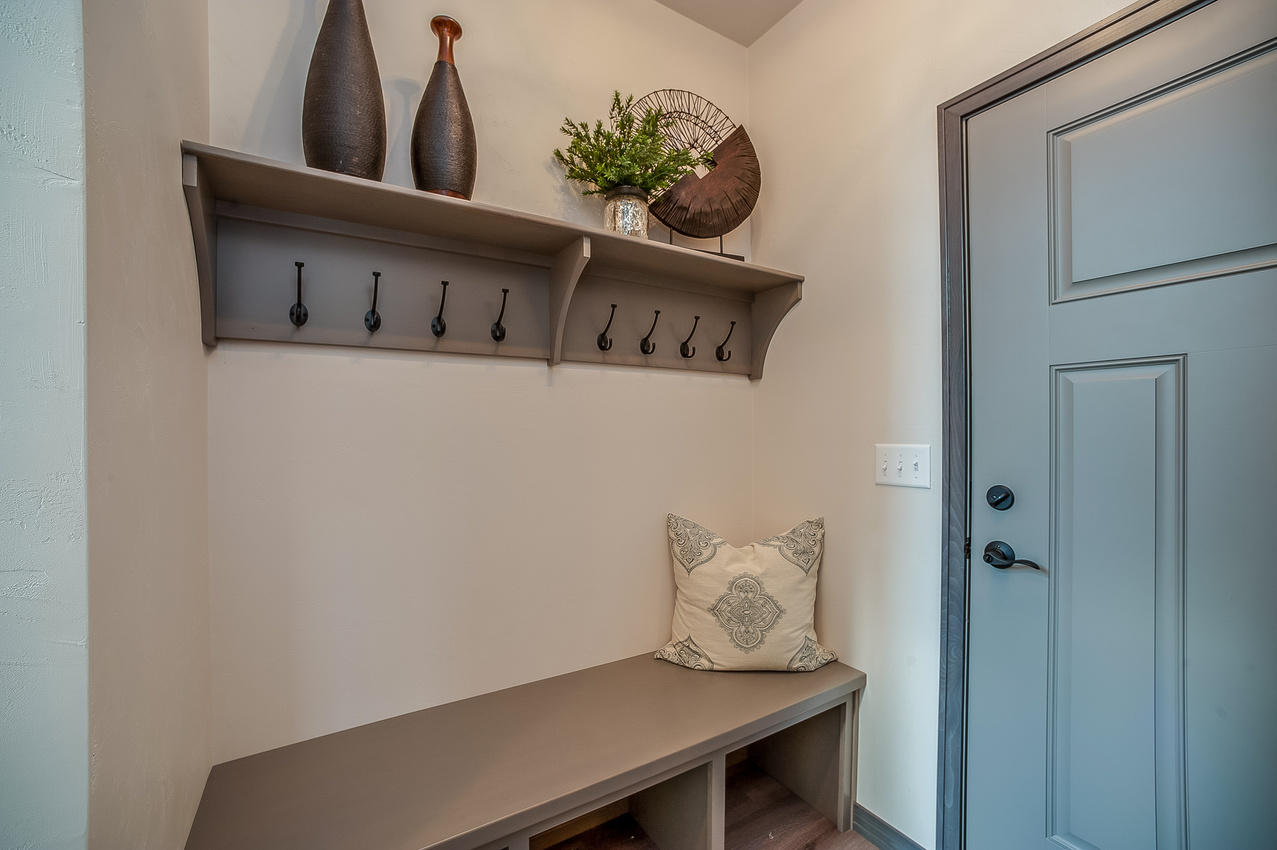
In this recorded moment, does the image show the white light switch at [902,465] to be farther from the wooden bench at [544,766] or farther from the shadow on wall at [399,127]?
the shadow on wall at [399,127]

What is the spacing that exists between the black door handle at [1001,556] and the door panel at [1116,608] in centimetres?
6

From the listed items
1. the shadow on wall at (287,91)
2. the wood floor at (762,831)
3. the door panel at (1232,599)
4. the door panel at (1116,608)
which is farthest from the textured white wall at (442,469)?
the door panel at (1232,599)

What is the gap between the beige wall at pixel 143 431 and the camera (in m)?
0.61

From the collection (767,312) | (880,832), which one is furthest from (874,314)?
(880,832)

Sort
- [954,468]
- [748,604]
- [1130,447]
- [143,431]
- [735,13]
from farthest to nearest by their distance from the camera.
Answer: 1. [735,13]
2. [748,604]
3. [954,468]
4. [1130,447]
5. [143,431]

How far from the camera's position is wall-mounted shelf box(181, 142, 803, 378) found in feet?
3.59

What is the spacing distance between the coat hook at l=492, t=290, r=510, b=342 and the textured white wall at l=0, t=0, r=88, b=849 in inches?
34.2

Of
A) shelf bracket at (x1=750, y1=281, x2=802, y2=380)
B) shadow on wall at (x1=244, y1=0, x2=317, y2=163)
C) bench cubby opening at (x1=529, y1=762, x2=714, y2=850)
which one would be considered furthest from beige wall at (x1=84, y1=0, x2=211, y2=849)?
shelf bracket at (x1=750, y1=281, x2=802, y2=380)

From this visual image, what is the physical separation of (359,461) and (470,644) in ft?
1.74

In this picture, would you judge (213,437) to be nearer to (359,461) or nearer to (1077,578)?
(359,461)

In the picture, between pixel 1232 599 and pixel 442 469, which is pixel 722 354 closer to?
pixel 442 469

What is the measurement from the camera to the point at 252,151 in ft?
3.88

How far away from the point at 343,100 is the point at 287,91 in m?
0.22

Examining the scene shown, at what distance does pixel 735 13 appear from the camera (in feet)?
5.93
